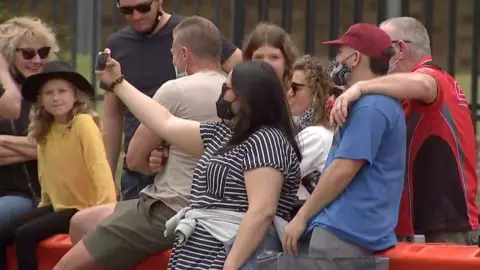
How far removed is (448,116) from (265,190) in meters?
0.96

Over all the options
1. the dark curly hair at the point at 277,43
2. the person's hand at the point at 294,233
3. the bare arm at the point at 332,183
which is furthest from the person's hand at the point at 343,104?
the dark curly hair at the point at 277,43

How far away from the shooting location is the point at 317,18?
9016mm

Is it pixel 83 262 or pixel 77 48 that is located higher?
pixel 77 48

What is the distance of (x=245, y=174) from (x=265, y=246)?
0.33 metres

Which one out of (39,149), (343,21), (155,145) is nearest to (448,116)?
(155,145)

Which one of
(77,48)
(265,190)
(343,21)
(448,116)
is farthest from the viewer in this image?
(77,48)

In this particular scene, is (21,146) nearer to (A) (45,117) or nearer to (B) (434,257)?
(A) (45,117)

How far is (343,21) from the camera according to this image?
912 cm

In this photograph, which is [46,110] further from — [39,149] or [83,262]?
[83,262]

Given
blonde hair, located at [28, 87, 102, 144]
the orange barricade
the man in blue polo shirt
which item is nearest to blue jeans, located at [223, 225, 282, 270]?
the man in blue polo shirt

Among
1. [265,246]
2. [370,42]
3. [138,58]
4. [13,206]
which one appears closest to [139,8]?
[138,58]

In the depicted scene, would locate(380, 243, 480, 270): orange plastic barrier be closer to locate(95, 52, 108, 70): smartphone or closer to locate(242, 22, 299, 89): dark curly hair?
locate(242, 22, 299, 89): dark curly hair

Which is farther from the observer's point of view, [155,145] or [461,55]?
[461,55]

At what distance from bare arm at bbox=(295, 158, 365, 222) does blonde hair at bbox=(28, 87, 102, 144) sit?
186cm
